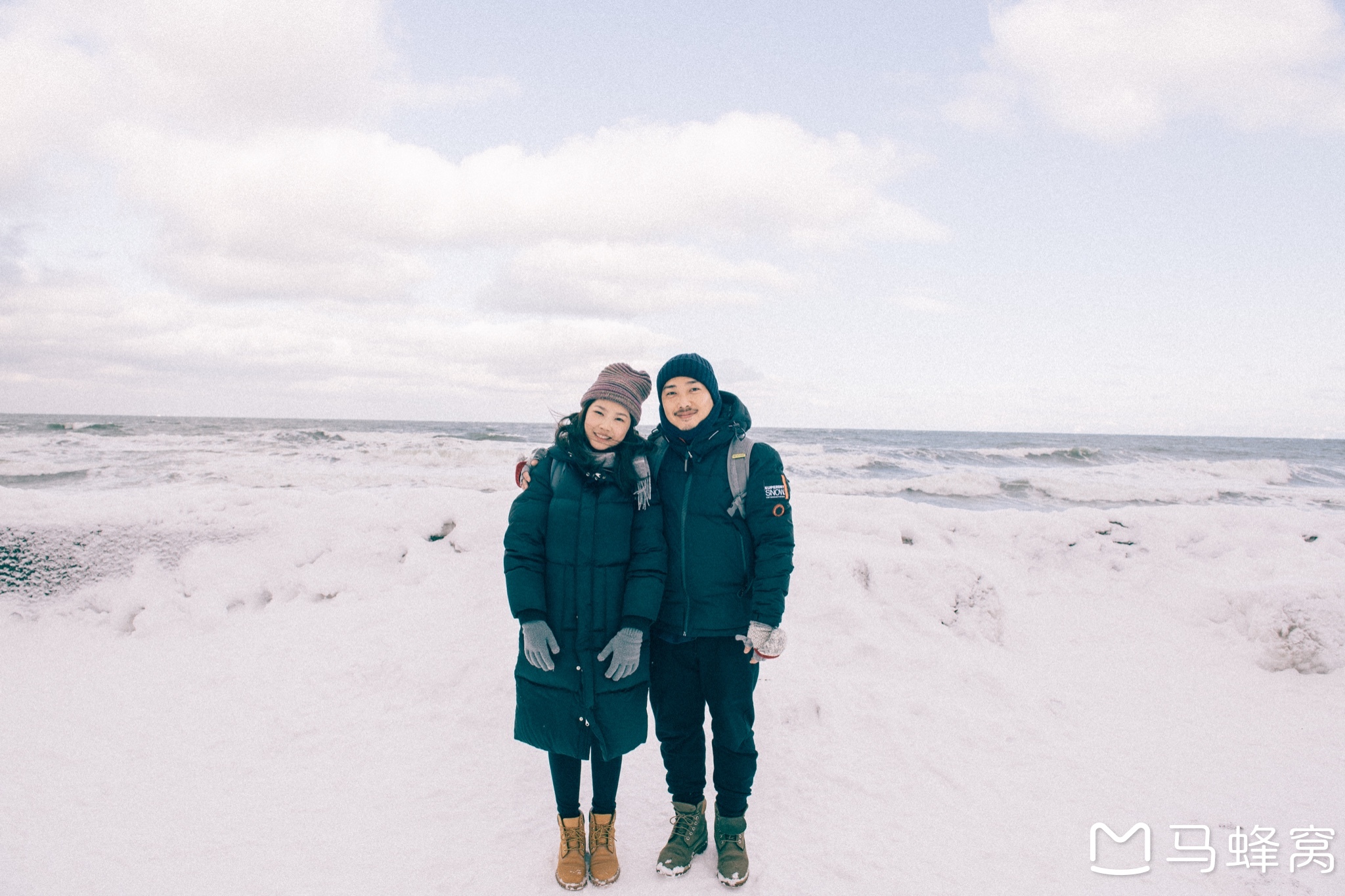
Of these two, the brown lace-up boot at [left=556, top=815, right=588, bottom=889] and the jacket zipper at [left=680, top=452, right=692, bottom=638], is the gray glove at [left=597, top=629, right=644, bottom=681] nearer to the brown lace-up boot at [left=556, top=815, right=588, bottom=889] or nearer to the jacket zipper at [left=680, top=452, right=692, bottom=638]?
the jacket zipper at [left=680, top=452, right=692, bottom=638]

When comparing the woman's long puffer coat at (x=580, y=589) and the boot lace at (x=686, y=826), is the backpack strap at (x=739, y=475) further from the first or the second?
the boot lace at (x=686, y=826)

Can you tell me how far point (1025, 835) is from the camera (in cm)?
305

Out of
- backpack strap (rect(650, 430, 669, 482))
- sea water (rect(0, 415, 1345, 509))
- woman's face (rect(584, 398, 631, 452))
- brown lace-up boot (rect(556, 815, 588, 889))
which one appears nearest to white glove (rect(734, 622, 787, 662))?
backpack strap (rect(650, 430, 669, 482))

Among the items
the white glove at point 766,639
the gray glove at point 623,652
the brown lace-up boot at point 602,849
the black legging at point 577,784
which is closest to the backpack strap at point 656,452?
the gray glove at point 623,652

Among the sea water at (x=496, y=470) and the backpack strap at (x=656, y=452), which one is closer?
the backpack strap at (x=656, y=452)

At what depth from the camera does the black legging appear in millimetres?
2721

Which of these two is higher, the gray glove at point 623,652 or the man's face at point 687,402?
the man's face at point 687,402

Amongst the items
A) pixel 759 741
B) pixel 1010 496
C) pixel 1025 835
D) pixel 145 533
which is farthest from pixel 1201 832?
pixel 1010 496

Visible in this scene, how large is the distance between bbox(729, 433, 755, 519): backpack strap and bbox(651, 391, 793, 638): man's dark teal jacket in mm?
19

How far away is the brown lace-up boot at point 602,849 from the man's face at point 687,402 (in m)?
1.80

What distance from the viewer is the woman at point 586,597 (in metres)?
2.59

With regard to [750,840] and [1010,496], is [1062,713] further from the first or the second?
[1010,496]

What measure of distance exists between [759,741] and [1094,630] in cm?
387

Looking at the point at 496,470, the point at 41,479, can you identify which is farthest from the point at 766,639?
the point at 41,479
